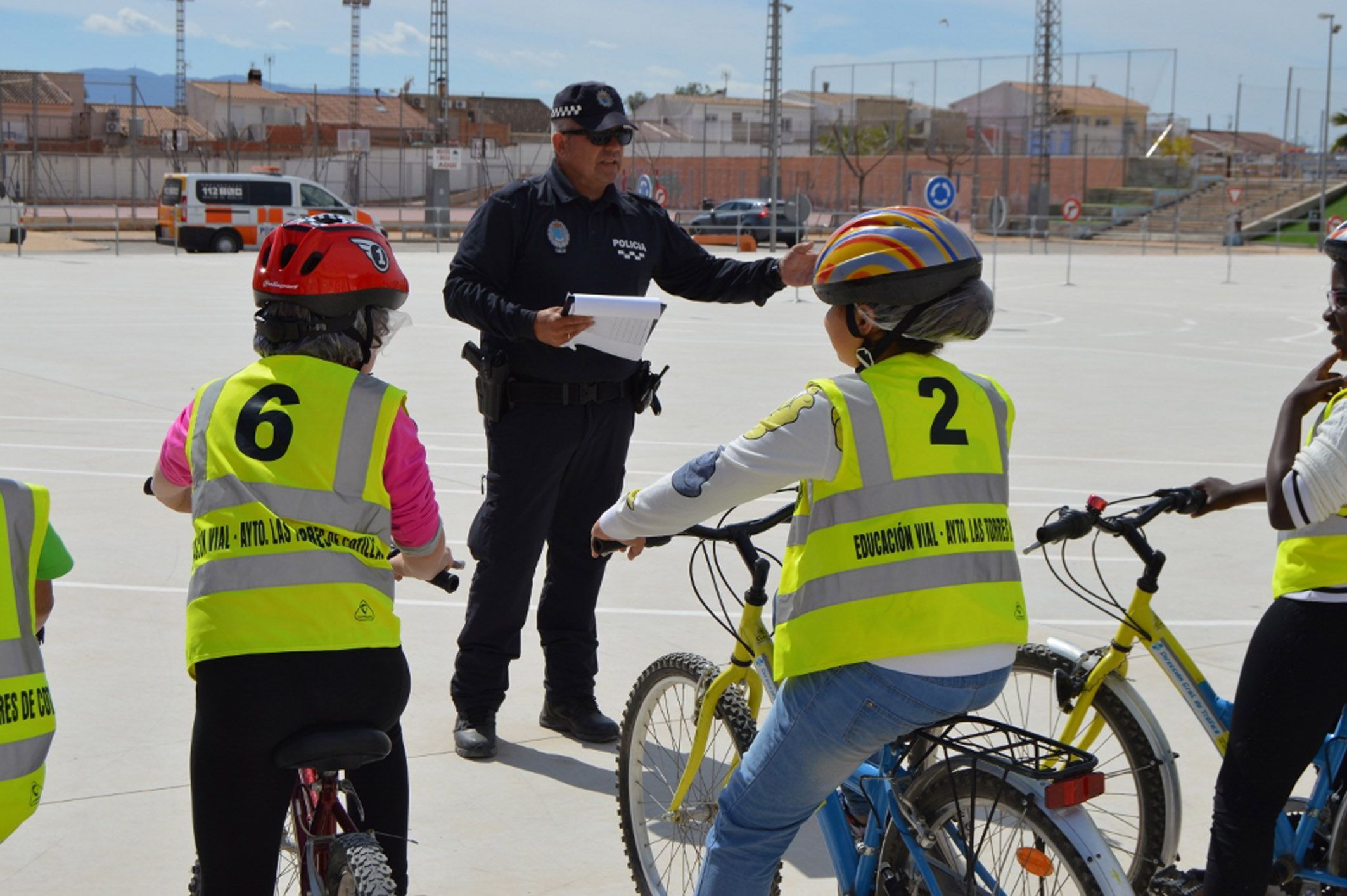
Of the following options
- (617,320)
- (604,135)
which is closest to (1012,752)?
(617,320)

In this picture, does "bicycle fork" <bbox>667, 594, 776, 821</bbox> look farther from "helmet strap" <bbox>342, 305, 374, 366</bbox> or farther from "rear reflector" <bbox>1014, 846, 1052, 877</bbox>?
"helmet strap" <bbox>342, 305, 374, 366</bbox>

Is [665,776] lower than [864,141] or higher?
lower

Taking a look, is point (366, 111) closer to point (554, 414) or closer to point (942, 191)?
point (942, 191)

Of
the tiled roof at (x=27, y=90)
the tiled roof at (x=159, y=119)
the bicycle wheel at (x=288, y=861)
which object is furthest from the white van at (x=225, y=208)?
the bicycle wheel at (x=288, y=861)

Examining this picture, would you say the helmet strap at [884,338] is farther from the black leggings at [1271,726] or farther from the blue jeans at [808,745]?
the black leggings at [1271,726]

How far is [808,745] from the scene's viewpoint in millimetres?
2906

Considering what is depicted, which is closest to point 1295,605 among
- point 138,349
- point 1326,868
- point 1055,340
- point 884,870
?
point 1326,868

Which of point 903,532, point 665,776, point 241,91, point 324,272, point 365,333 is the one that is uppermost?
point 241,91

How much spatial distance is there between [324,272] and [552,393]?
2120 millimetres

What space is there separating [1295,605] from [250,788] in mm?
2210

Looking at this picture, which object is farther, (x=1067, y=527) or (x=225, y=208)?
(x=225, y=208)

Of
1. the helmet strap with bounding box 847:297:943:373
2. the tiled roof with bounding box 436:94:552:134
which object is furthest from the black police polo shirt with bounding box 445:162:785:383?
the tiled roof with bounding box 436:94:552:134

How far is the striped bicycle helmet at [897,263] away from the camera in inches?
114

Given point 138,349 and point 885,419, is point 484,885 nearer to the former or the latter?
point 885,419
